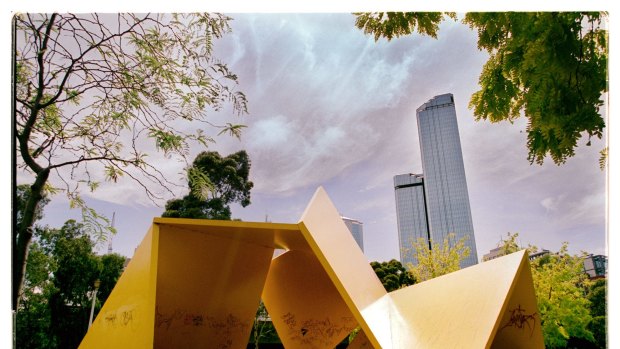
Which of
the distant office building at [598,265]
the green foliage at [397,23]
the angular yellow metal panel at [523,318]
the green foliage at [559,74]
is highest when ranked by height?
the green foliage at [397,23]

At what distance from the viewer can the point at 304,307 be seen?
10.9m

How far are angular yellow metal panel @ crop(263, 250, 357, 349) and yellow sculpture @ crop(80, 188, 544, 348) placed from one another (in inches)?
8.2

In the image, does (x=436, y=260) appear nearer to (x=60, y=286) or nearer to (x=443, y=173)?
(x=60, y=286)

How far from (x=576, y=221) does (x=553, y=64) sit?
286cm

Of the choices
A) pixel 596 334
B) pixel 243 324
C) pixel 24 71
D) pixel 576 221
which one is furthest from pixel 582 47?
pixel 596 334

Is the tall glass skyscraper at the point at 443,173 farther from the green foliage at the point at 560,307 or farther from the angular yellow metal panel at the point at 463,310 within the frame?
the angular yellow metal panel at the point at 463,310

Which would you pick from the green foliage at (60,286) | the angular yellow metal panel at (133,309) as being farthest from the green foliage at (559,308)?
the green foliage at (60,286)

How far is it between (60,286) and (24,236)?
2110 centimetres

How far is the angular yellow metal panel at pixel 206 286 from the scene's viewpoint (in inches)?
217

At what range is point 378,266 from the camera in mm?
19031

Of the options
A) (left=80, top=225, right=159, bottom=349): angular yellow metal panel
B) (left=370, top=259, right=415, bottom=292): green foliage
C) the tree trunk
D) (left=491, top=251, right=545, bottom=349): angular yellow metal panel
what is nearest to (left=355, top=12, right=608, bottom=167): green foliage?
(left=491, top=251, right=545, bottom=349): angular yellow metal panel

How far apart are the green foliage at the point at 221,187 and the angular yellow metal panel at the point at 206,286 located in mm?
14577

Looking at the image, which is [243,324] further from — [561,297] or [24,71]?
[561,297]

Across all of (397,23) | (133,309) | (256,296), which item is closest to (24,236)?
(133,309)
